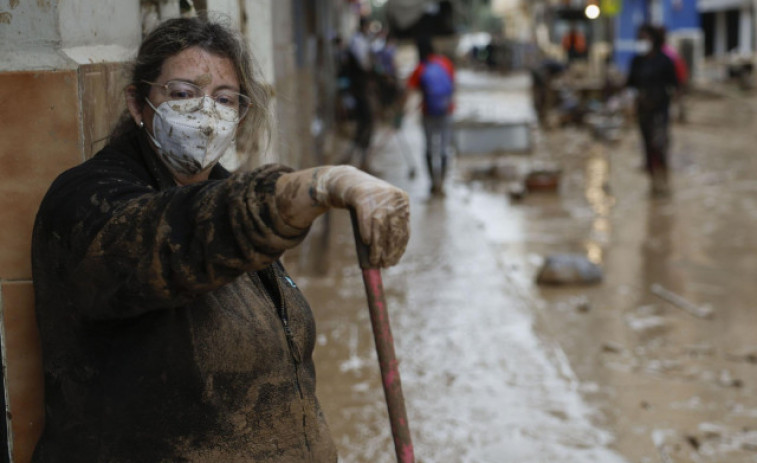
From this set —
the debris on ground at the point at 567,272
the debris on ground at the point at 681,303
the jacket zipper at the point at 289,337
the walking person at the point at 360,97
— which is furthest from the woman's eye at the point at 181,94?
the walking person at the point at 360,97

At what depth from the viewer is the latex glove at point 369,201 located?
5.02ft

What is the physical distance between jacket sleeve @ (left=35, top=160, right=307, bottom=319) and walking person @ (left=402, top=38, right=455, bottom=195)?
9768mm

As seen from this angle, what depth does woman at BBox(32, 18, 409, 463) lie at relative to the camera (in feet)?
5.13

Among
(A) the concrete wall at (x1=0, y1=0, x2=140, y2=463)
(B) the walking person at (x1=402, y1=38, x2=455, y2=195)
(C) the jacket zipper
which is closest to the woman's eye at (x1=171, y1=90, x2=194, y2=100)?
(A) the concrete wall at (x1=0, y1=0, x2=140, y2=463)

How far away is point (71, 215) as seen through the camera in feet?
5.39

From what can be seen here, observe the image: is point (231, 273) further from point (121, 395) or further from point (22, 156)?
point (22, 156)

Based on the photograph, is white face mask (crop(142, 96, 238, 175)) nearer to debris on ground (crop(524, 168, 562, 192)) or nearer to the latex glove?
the latex glove

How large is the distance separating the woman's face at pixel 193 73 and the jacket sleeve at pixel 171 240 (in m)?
0.35

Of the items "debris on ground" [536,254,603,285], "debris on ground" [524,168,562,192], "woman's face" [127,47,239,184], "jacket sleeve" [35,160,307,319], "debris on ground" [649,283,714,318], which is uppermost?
"woman's face" [127,47,239,184]

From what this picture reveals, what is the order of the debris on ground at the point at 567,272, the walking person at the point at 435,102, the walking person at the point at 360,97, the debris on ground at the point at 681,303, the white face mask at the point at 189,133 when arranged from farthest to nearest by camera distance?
1. the walking person at the point at 360,97
2. the walking person at the point at 435,102
3. the debris on ground at the point at 567,272
4. the debris on ground at the point at 681,303
5. the white face mask at the point at 189,133

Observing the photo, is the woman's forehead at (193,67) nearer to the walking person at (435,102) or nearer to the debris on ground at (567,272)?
→ the debris on ground at (567,272)

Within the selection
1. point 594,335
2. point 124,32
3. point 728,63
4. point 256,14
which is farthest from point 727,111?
point 124,32

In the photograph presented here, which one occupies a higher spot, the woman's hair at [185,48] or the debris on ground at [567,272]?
the woman's hair at [185,48]

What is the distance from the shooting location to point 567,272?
749cm
